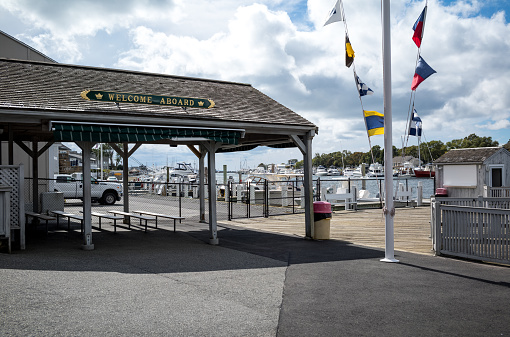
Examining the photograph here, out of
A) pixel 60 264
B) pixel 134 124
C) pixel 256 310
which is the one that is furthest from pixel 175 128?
pixel 256 310

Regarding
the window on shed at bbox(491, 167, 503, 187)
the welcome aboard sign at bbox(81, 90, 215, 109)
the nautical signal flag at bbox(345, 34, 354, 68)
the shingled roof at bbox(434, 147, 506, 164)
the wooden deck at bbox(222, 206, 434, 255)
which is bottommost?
the wooden deck at bbox(222, 206, 434, 255)

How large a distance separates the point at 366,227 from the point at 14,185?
→ 431 inches

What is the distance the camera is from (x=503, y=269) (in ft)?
30.3

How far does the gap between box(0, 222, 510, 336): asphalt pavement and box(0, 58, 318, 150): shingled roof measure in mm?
3157

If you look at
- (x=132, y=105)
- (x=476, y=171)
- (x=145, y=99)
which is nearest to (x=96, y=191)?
(x=145, y=99)

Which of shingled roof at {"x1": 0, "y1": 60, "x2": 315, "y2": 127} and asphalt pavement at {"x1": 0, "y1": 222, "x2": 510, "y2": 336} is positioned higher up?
shingled roof at {"x1": 0, "y1": 60, "x2": 315, "y2": 127}

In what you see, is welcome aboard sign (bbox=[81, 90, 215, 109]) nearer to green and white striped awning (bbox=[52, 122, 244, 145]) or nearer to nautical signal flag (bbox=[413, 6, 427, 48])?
green and white striped awning (bbox=[52, 122, 244, 145])

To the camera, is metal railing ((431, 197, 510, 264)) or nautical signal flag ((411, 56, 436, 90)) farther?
nautical signal flag ((411, 56, 436, 90))

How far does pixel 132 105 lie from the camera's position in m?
12.5

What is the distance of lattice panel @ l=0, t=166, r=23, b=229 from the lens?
11.0m

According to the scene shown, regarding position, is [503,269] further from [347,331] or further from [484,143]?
[484,143]

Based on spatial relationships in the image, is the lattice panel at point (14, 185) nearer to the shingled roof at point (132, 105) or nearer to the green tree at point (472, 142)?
the shingled roof at point (132, 105)

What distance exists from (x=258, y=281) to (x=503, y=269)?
15.4 feet

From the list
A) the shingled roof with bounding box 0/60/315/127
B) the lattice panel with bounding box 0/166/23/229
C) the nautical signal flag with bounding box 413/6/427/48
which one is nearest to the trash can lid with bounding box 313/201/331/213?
the shingled roof with bounding box 0/60/315/127
